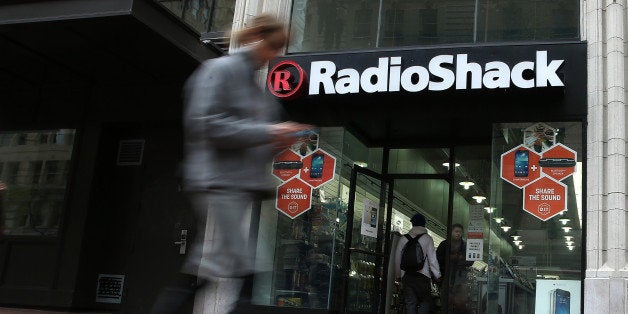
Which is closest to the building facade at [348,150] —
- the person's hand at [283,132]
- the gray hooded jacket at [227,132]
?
the gray hooded jacket at [227,132]

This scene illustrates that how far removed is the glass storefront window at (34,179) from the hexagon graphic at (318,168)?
3.59m

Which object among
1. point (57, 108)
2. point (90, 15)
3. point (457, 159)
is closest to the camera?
point (90, 15)

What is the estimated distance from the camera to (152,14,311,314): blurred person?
3039 mm

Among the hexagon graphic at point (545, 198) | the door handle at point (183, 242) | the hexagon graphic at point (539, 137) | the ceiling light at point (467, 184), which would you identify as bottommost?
the door handle at point (183, 242)

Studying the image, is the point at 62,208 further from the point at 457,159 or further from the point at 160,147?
the point at 457,159

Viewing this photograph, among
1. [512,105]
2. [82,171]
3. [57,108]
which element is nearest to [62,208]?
[82,171]

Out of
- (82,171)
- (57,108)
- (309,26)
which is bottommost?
(82,171)

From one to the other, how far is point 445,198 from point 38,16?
19.3 ft

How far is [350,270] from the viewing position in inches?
352

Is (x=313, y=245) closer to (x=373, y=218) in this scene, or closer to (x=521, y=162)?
(x=373, y=218)

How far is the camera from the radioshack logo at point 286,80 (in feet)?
29.5

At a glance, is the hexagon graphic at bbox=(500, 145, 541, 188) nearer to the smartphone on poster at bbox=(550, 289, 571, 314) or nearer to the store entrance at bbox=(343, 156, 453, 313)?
Result: the store entrance at bbox=(343, 156, 453, 313)

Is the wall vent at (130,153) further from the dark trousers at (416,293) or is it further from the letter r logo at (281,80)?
the dark trousers at (416,293)

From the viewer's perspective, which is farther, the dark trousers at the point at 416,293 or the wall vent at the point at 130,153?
the wall vent at the point at 130,153
